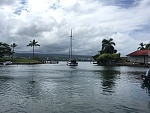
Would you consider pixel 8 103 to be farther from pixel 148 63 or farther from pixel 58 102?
pixel 148 63

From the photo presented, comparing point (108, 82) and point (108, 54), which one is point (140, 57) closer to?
point (108, 54)

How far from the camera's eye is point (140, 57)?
116m

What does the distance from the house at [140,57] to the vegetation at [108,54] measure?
21.7 feet

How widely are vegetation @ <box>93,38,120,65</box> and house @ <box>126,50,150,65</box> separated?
6.60m

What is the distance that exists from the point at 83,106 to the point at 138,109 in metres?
3.93

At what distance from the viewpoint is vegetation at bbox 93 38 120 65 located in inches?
4648

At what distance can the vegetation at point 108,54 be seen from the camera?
387 feet

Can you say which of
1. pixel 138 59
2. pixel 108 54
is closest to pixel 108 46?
pixel 108 54

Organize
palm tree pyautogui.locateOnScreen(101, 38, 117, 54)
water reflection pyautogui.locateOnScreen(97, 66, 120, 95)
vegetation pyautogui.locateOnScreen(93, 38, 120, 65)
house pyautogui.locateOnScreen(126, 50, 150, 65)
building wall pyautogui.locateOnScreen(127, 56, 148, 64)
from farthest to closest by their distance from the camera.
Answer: palm tree pyautogui.locateOnScreen(101, 38, 117, 54), vegetation pyautogui.locateOnScreen(93, 38, 120, 65), building wall pyautogui.locateOnScreen(127, 56, 148, 64), house pyautogui.locateOnScreen(126, 50, 150, 65), water reflection pyautogui.locateOnScreen(97, 66, 120, 95)

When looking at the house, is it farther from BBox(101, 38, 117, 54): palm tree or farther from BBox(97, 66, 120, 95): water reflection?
BBox(97, 66, 120, 95): water reflection

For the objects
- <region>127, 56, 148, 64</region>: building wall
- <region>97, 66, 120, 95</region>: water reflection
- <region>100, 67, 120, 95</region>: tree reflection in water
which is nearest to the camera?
<region>97, 66, 120, 95</region>: water reflection

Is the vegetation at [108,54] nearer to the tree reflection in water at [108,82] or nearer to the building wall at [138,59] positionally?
the building wall at [138,59]

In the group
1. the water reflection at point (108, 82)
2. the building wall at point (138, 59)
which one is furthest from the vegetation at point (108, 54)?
the water reflection at point (108, 82)

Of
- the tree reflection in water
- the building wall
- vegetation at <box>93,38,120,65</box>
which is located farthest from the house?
the tree reflection in water
